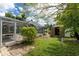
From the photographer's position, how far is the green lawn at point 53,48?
2.97 metres

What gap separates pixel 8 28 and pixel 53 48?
2.00 feet

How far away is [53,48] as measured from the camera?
2973 mm

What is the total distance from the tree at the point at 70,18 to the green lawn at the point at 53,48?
14 centimetres

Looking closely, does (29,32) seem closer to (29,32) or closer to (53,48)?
(29,32)

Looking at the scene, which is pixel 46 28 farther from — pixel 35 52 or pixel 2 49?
pixel 2 49

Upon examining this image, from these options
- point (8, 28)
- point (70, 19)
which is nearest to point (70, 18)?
point (70, 19)

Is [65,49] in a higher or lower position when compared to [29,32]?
lower

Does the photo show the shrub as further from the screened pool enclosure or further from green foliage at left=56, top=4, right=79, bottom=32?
green foliage at left=56, top=4, right=79, bottom=32

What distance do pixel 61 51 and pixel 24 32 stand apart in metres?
0.52

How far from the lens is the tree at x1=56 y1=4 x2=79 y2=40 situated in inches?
117

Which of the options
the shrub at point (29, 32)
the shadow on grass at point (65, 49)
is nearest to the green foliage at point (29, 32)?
the shrub at point (29, 32)

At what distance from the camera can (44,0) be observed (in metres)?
2.97

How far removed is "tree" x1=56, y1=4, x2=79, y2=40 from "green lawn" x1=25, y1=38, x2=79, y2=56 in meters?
0.14

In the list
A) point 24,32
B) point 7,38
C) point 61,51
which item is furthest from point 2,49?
point 61,51
